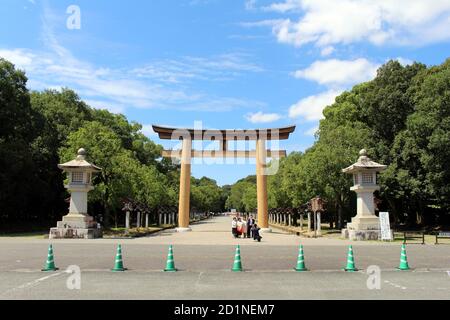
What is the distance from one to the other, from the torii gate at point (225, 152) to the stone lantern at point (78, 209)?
48.8 ft

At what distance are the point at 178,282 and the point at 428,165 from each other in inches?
1214

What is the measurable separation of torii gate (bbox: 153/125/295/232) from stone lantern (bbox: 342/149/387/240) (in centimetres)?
1449

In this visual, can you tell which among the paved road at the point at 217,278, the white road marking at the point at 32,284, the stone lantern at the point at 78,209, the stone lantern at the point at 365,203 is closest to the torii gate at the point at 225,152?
the stone lantern at the point at 365,203

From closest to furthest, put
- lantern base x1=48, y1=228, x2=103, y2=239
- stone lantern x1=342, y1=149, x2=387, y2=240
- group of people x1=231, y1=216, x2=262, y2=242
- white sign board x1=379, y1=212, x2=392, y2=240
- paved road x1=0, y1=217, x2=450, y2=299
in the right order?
paved road x1=0, y1=217, x2=450, y2=299, white sign board x1=379, y1=212, x2=392, y2=240, lantern base x1=48, y1=228, x2=103, y2=239, stone lantern x1=342, y1=149, x2=387, y2=240, group of people x1=231, y1=216, x2=262, y2=242

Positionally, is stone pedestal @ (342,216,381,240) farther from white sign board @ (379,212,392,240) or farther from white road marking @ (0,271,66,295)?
white road marking @ (0,271,66,295)

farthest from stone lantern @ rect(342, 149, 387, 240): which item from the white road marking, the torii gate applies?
the white road marking

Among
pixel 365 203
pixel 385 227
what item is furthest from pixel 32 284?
pixel 365 203

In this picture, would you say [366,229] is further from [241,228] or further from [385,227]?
[241,228]

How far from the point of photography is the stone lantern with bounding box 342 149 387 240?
29.0m

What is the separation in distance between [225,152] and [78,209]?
18.9 m

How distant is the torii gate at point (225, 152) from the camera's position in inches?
1751

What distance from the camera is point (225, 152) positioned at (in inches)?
1807

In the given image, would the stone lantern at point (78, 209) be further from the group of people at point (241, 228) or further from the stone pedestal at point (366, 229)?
the stone pedestal at point (366, 229)
